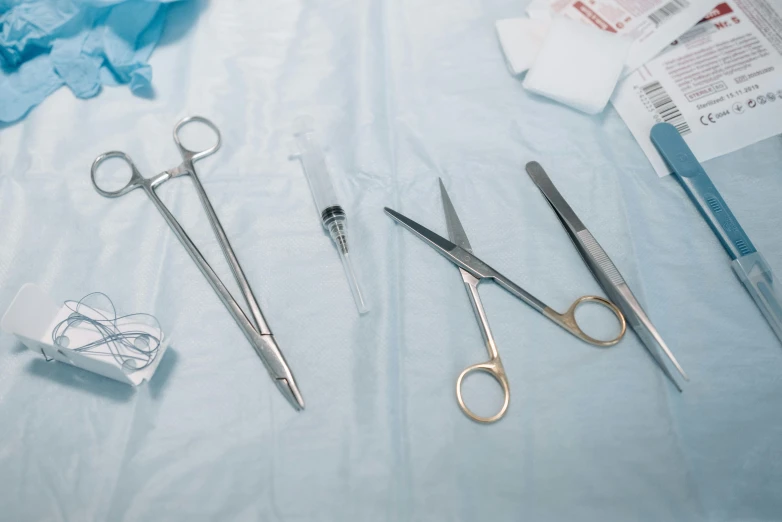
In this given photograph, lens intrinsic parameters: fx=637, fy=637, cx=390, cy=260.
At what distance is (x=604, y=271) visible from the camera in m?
0.80

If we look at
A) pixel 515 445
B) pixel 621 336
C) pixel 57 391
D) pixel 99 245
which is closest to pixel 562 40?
pixel 621 336

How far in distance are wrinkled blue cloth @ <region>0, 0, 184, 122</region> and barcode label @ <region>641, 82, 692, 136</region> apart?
78cm

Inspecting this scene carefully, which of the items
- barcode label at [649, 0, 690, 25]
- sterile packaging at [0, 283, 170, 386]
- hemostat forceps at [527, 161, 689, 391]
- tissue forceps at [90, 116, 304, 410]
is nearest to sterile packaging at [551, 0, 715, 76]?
barcode label at [649, 0, 690, 25]

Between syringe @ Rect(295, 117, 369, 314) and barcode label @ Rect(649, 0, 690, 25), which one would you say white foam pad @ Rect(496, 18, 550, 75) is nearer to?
barcode label @ Rect(649, 0, 690, 25)

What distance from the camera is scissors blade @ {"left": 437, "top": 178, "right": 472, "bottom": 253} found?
0.84m

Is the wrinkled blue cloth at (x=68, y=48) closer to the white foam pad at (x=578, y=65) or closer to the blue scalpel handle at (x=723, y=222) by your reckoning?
the white foam pad at (x=578, y=65)

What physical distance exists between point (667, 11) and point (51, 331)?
1.01m

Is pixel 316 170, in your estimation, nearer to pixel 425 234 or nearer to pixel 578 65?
pixel 425 234

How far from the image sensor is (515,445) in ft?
2.37

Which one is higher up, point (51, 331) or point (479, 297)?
point (51, 331)

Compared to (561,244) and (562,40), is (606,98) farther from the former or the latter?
(561,244)

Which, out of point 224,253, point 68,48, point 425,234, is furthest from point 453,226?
point 68,48

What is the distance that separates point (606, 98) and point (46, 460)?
887 mm

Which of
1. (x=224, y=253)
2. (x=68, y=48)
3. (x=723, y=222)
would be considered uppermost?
(x=68, y=48)
